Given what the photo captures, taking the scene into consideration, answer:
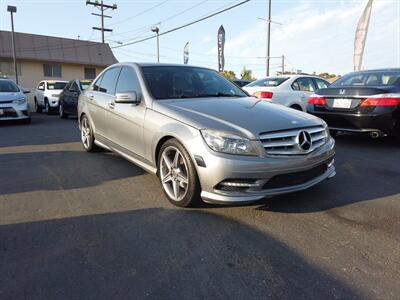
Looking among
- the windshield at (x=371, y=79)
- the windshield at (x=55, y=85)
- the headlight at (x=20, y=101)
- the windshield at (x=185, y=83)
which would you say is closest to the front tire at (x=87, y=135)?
the windshield at (x=185, y=83)

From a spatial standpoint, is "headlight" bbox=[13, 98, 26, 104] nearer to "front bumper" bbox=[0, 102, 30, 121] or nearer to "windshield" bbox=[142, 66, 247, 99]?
"front bumper" bbox=[0, 102, 30, 121]

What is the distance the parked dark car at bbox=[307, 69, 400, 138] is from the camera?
19.7 feet

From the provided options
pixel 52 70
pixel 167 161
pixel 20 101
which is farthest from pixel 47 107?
pixel 52 70

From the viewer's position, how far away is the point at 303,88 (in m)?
9.15

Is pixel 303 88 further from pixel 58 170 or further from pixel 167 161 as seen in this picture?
pixel 58 170

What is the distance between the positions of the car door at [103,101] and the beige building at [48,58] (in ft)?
73.2

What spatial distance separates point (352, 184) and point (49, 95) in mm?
14336

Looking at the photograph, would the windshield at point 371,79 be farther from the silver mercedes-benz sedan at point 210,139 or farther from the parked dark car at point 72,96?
the parked dark car at point 72,96

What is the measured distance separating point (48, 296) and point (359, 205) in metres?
3.10

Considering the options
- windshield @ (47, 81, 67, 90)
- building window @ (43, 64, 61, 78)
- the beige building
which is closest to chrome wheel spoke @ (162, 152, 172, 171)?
windshield @ (47, 81, 67, 90)

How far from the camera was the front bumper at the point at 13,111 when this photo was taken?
34.2 ft

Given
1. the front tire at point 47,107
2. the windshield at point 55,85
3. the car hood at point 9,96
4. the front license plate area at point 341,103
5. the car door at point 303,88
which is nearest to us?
the front license plate area at point 341,103

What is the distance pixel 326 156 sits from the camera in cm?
365

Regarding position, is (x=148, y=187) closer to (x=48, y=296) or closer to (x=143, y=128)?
(x=143, y=128)
